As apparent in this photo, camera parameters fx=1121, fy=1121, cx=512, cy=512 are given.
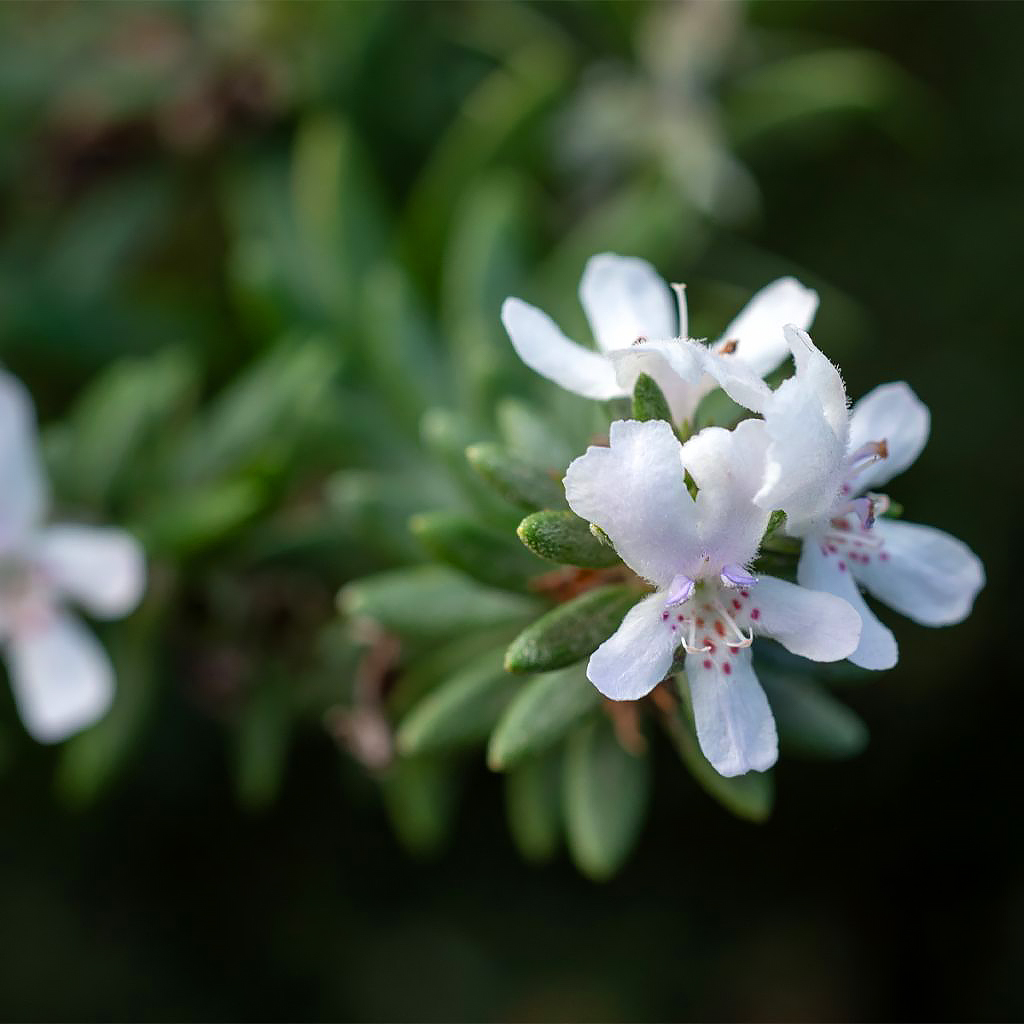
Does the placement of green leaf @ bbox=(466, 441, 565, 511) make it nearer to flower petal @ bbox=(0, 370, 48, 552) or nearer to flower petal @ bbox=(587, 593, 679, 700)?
flower petal @ bbox=(587, 593, 679, 700)

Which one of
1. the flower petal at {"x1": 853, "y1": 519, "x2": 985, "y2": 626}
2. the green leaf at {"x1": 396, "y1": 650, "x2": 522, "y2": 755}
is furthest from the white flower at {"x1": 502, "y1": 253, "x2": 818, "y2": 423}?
the green leaf at {"x1": 396, "y1": 650, "x2": 522, "y2": 755}

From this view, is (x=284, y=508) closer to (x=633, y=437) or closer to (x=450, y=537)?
(x=450, y=537)

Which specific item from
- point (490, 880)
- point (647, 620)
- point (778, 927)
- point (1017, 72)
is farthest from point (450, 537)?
point (1017, 72)

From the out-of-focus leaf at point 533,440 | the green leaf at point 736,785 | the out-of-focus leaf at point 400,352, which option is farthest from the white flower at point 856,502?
the out-of-focus leaf at point 400,352

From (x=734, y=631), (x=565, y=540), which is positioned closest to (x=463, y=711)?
(x=565, y=540)

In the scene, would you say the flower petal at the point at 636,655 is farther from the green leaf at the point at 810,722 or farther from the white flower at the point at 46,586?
the white flower at the point at 46,586

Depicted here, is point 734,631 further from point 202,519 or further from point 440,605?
point 202,519

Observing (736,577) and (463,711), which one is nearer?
(736,577)
